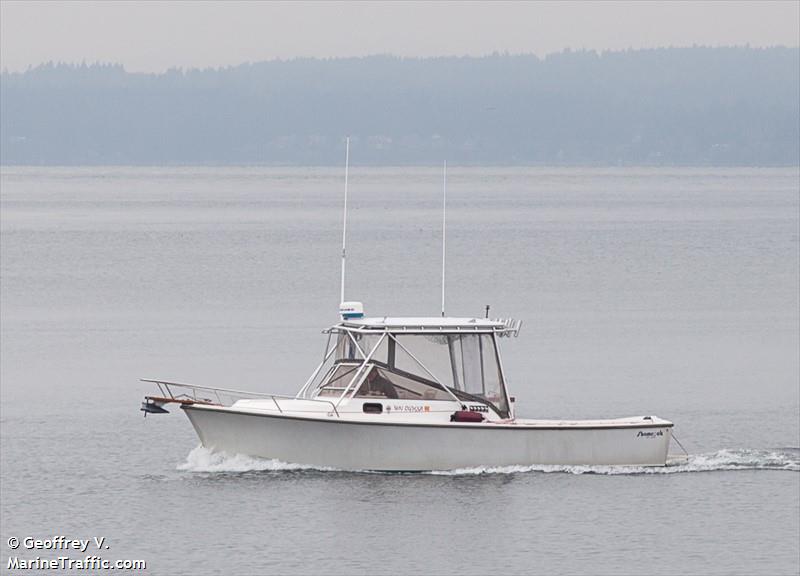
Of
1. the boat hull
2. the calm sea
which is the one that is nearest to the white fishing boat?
the boat hull

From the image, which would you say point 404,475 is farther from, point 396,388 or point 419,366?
point 419,366

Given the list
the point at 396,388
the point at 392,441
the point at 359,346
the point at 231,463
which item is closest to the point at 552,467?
the point at 392,441

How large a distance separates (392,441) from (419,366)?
58.9 inches

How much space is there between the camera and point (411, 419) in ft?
97.1

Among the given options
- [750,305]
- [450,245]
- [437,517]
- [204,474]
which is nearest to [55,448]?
[204,474]

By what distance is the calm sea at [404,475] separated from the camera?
86.7 ft

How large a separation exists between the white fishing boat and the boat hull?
16mm

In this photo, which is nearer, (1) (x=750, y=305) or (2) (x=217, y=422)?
(2) (x=217, y=422)

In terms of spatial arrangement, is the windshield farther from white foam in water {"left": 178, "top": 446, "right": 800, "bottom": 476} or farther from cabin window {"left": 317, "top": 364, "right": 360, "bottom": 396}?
white foam in water {"left": 178, "top": 446, "right": 800, "bottom": 476}

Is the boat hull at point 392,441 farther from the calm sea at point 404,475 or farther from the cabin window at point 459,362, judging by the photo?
the cabin window at point 459,362

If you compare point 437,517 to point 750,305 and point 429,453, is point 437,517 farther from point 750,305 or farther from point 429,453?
point 750,305

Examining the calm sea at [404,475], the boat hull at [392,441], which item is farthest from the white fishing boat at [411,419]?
the calm sea at [404,475]

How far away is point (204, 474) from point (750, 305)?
40.1m

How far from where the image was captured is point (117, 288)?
248ft
